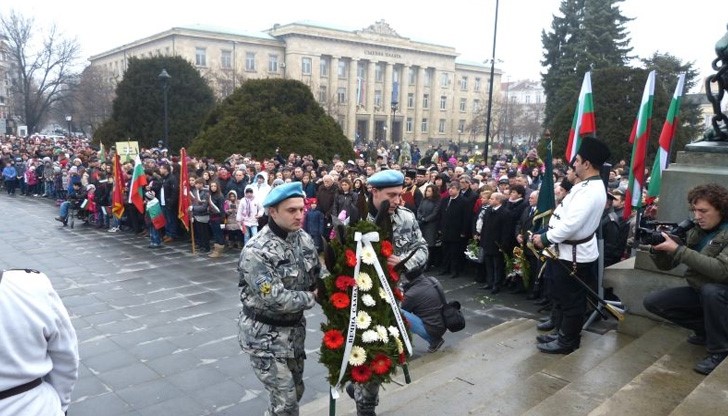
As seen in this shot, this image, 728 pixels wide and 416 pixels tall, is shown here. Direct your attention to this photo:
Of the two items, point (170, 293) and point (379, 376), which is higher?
point (379, 376)

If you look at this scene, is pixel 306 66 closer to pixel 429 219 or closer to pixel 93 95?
pixel 93 95

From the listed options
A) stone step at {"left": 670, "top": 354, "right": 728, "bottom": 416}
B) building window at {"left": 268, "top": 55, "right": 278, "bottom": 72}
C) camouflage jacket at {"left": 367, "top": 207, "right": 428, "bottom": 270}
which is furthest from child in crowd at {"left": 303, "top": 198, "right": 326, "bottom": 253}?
building window at {"left": 268, "top": 55, "right": 278, "bottom": 72}

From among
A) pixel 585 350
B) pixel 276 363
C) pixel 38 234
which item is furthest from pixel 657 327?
pixel 38 234

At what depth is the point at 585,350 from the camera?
4941 millimetres

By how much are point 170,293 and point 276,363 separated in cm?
587

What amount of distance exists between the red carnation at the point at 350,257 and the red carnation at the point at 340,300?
0.69 feet

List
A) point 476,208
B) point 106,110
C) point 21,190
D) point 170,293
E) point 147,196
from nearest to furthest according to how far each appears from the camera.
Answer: point 170,293 < point 476,208 < point 147,196 < point 21,190 < point 106,110

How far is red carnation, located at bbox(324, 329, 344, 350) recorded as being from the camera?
3590 millimetres

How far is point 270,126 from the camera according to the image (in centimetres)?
2166

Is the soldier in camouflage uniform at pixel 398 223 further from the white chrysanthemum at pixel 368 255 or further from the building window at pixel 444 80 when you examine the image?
the building window at pixel 444 80

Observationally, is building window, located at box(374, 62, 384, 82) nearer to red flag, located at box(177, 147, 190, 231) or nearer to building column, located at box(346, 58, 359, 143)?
building column, located at box(346, 58, 359, 143)

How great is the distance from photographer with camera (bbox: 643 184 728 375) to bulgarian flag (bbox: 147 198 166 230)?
11.1 m

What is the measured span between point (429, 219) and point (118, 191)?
28.3 ft

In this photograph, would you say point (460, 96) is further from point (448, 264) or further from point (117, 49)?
point (448, 264)
